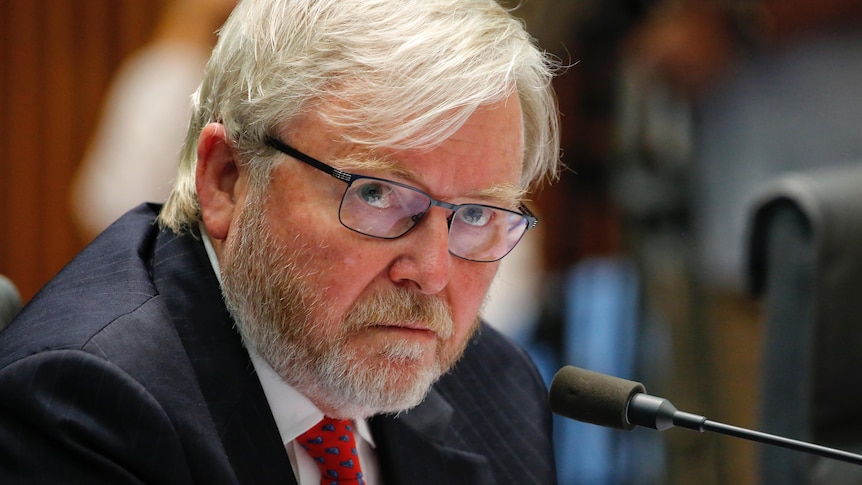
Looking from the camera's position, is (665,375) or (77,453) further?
(665,375)

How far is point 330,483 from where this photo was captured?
5.42ft

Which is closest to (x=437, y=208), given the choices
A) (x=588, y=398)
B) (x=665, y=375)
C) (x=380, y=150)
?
(x=380, y=150)

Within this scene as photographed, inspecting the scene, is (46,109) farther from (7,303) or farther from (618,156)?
(7,303)

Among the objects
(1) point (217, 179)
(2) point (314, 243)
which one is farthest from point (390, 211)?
(1) point (217, 179)

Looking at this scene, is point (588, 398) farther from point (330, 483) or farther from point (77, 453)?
point (77, 453)

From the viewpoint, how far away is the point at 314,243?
1541 millimetres

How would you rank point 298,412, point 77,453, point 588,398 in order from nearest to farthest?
point 77,453, point 588,398, point 298,412

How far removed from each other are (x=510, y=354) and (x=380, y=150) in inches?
27.2

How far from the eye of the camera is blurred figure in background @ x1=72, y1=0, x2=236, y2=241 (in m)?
3.17

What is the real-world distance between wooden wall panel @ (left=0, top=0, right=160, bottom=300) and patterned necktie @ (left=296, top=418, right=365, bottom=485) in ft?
7.32

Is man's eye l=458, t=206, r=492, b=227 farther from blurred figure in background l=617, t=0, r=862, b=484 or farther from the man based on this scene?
blurred figure in background l=617, t=0, r=862, b=484

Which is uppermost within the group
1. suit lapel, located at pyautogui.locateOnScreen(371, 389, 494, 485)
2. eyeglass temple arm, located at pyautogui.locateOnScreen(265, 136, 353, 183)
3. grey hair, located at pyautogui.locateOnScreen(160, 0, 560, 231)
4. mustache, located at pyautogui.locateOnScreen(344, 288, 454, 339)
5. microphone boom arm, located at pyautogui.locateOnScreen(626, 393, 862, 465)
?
grey hair, located at pyautogui.locateOnScreen(160, 0, 560, 231)

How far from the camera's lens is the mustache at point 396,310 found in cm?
154

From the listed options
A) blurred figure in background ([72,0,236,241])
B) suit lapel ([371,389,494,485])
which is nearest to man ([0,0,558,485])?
Answer: suit lapel ([371,389,494,485])
